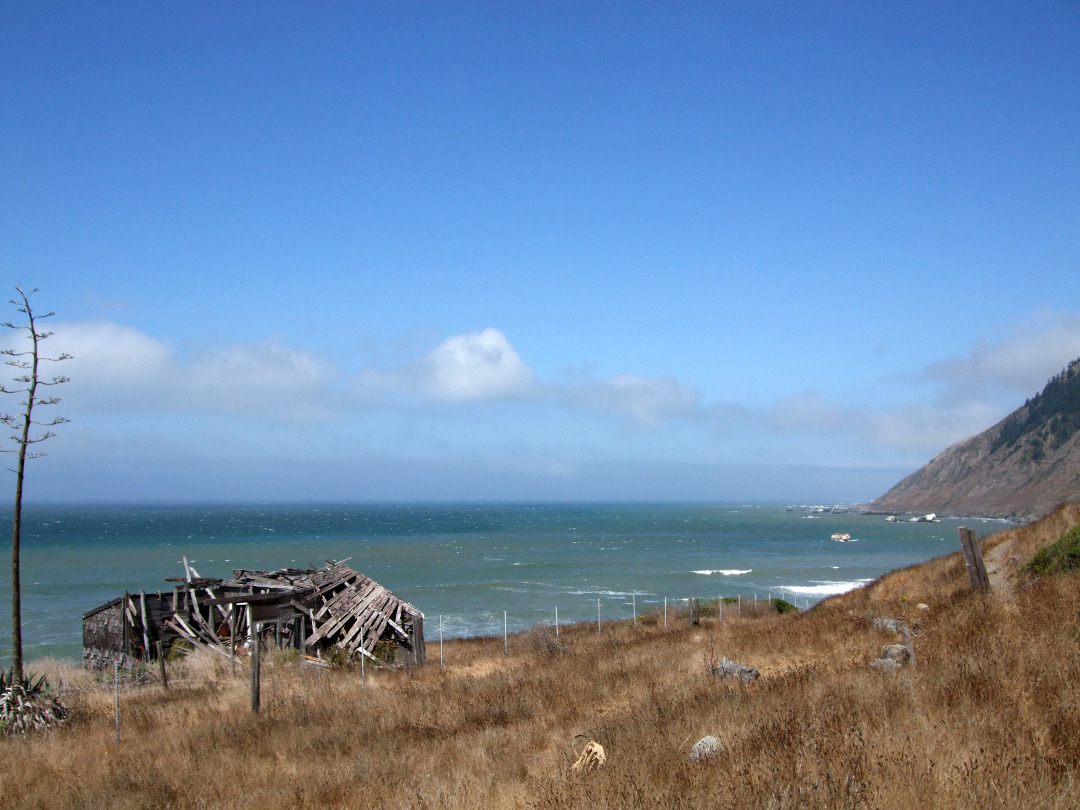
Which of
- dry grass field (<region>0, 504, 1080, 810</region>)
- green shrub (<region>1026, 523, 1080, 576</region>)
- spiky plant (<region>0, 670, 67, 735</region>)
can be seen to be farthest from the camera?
green shrub (<region>1026, 523, 1080, 576</region>)

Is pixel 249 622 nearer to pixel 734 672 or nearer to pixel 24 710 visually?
pixel 24 710

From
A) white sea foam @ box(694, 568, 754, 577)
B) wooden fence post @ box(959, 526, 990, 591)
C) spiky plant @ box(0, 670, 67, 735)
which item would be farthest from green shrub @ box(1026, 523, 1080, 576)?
white sea foam @ box(694, 568, 754, 577)

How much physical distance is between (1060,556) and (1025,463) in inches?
6237

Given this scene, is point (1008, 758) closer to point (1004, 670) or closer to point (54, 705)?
point (1004, 670)

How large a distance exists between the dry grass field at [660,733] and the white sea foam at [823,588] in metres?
33.6

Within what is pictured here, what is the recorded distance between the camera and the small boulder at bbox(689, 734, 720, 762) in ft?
22.4

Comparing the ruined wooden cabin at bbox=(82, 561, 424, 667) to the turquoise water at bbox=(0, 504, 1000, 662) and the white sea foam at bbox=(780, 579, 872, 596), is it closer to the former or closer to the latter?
the turquoise water at bbox=(0, 504, 1000, 662)

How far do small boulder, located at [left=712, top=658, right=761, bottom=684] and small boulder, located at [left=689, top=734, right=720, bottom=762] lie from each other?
3643mm

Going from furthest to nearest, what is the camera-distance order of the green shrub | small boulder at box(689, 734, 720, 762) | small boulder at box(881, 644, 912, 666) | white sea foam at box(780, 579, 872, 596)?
white sea foam at box(780, 579, 872, 596) → the green shrub → small boulder at box(881, 644, 912, 666) → small boulder at box(689, 734, 720, 762)

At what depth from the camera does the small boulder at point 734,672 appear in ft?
35.6

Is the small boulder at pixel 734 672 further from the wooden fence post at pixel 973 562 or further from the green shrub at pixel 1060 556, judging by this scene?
the green shrub at pixel 1060 556

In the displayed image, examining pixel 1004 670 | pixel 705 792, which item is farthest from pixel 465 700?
pixel 1004 670

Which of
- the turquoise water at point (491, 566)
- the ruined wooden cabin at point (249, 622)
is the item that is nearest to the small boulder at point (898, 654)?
the ruined wooden cabin at point (249, 622)

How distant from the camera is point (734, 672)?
37.1 feet
